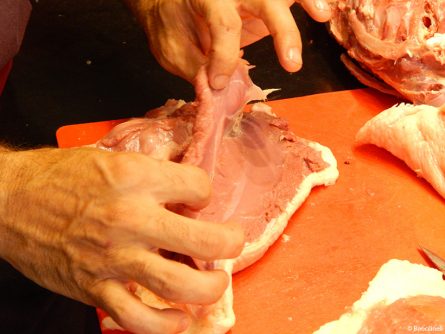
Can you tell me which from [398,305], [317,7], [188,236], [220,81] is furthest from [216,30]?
[398,305]

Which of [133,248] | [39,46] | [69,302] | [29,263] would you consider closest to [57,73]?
[39,46]

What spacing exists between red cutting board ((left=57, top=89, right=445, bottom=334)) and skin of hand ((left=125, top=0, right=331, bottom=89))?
408 millimetres

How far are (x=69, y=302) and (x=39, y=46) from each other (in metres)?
1.34

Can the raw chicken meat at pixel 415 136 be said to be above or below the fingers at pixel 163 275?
below

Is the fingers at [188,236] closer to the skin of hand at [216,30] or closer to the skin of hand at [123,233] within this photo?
the skin of hand at [123,233]

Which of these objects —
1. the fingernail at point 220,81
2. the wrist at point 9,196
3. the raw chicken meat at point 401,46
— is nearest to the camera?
the wrist at point 9,196

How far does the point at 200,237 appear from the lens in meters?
1.26

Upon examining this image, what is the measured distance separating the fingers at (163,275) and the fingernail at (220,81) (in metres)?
0.64

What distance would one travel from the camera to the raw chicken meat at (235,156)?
1.73 meters

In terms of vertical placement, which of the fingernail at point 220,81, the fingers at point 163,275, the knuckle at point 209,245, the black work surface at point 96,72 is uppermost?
the fingernail at point 220,81

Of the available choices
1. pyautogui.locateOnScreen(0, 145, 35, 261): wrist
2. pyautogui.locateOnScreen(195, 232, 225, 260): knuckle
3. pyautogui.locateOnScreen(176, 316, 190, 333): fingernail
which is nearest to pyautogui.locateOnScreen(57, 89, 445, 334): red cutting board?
pyautogui.locateOnScreen(176, 316, 190, 333): fingernail

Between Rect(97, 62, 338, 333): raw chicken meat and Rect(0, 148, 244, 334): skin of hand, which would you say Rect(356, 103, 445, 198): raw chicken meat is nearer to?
Rect(97, 62, 338, 333): raw chicken meat

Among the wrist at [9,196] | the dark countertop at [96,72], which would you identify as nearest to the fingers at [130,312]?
the wrist at [9,196]

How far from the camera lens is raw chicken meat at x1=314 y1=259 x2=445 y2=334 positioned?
160 cm
